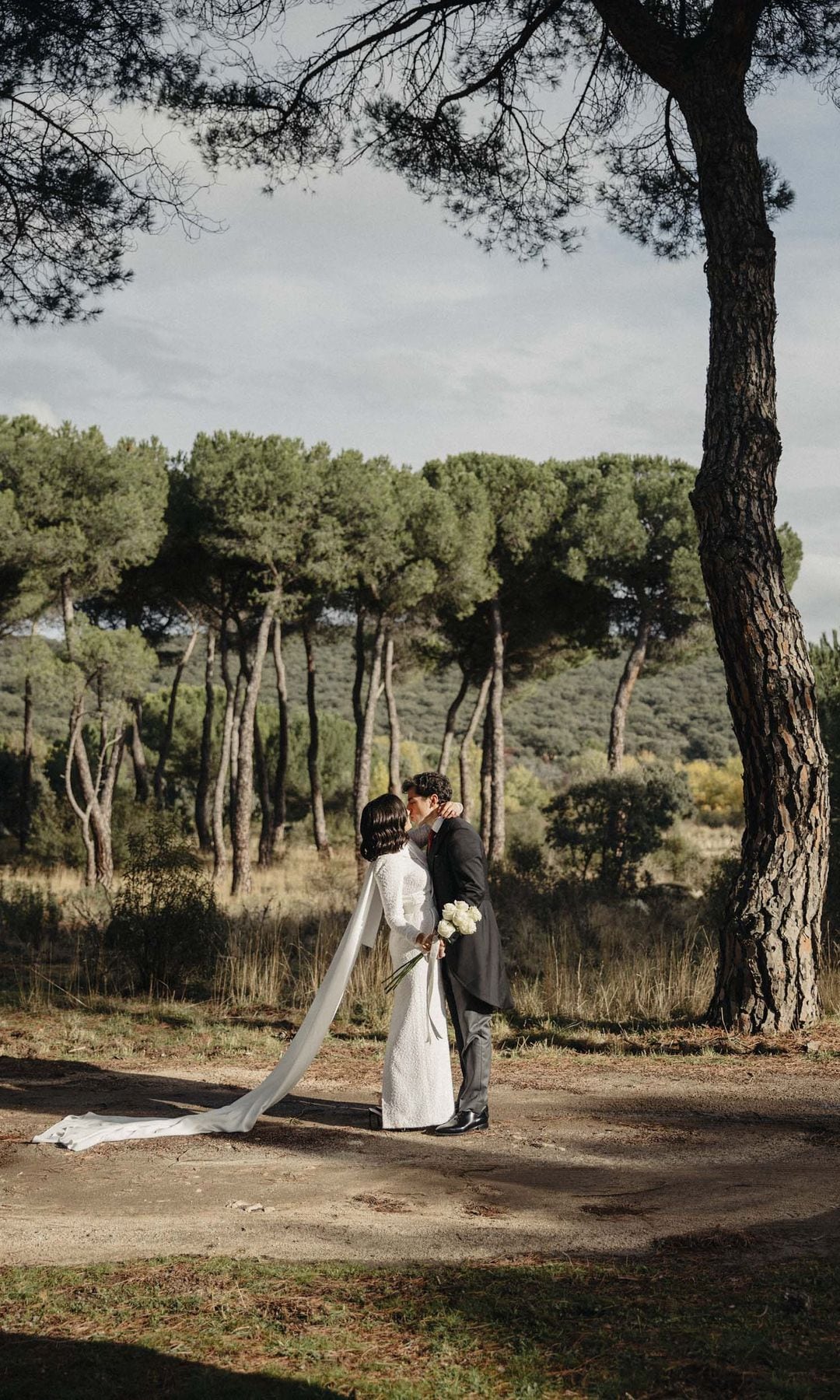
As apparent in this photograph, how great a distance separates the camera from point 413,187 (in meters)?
11.5

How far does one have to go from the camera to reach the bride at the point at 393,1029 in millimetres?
6117

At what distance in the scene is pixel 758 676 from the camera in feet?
27.6

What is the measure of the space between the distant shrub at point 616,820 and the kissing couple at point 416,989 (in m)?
13.2

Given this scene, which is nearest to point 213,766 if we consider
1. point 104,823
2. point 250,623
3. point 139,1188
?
point 250,623

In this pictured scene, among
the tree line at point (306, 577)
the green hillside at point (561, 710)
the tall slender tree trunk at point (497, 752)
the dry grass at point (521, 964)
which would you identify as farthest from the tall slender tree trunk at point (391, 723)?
the green hillside at point (561, 710)

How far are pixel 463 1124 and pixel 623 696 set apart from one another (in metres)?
23.2

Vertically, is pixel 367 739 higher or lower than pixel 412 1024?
higher

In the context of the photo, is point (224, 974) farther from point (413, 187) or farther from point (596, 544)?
point (596, 544)

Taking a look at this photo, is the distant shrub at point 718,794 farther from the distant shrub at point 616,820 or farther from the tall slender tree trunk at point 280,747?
the distant shrub at point 616,820

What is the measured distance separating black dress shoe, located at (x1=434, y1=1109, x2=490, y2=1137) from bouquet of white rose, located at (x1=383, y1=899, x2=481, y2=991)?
2.47 ft

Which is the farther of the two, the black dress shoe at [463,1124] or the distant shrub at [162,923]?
the distant shrub at [162,923]

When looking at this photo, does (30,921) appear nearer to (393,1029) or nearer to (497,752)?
(393,1029)

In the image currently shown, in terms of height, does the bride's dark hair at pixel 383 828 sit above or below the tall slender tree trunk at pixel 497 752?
below

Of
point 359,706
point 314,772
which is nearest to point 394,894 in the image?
point 359,706
